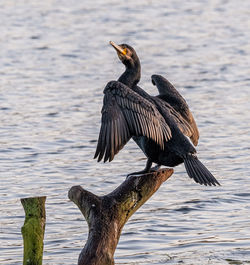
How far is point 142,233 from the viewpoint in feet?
28.9

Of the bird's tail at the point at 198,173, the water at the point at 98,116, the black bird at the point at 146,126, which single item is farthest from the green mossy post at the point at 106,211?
the water at the point at 98,116

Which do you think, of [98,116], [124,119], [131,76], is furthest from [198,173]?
[98,116]

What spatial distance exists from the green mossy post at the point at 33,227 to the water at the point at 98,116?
44.9 inches

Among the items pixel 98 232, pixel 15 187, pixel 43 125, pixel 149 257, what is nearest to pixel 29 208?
pixel 98 232

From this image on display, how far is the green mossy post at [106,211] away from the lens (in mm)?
6773

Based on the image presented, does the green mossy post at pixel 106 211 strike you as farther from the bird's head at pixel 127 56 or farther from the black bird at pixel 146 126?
the bird's head at pixel 127 56

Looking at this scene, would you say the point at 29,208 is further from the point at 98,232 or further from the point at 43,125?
the point at 43,125

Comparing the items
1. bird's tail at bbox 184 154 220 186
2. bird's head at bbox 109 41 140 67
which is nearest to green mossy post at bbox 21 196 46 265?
bird's tail at bbox 184 154 220 186

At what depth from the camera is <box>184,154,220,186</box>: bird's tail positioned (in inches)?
287

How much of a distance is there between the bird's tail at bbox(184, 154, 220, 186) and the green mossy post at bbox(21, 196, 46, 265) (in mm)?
1359

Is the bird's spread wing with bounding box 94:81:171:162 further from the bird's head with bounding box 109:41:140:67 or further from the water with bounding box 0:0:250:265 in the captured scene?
the water with bounding box 0:0:250:265

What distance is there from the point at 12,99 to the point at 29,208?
8074 millimetres

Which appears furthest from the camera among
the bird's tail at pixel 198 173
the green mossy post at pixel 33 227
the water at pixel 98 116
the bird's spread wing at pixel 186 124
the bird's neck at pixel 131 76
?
the water at pixel 98 116

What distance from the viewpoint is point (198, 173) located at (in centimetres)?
734
